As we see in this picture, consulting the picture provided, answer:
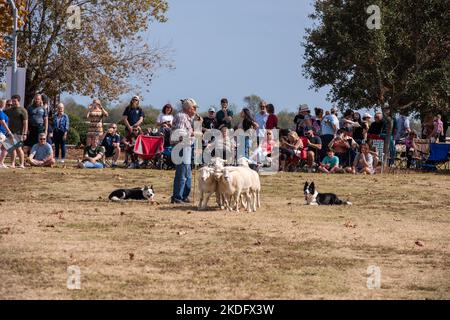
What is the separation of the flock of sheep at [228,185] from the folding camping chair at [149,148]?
10777mm

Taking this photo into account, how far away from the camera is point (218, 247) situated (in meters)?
14.4

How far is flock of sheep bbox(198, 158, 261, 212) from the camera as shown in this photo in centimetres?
1920

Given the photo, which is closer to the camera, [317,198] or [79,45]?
[317,198]

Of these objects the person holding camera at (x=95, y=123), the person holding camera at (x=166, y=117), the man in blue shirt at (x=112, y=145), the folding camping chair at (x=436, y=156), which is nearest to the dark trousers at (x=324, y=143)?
the folding camping chair at (x=436, y=156)

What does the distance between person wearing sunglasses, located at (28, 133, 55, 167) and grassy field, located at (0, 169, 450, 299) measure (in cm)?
558

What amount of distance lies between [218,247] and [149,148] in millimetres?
16700

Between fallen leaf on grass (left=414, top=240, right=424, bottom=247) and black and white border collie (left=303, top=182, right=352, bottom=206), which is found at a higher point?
black and white border collie (left=303, top=182, right=352, bottom=206)

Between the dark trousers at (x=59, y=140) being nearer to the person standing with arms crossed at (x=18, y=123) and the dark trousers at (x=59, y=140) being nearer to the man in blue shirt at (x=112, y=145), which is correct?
the man in blue shirt at (x=112, y=145)

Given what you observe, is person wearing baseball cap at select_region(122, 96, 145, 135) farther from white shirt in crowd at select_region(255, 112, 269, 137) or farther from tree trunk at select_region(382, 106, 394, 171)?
tree trunk at select_region(382, 106, 394, 171)

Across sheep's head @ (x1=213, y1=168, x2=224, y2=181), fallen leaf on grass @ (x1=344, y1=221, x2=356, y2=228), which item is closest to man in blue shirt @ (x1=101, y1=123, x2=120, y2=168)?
sheep's head @ (x1=213, y1=168, x2=224, y2=181)

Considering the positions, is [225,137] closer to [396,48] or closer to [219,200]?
[219,200]

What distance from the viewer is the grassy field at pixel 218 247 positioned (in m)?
11.4

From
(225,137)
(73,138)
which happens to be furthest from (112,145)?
(73,138)
